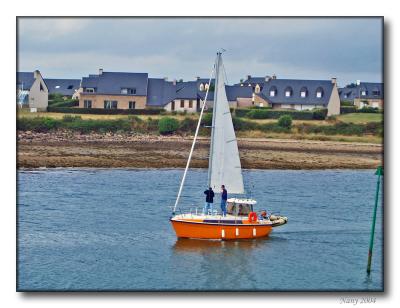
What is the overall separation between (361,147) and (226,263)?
20.4 meters

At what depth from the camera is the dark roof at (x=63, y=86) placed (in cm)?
4426

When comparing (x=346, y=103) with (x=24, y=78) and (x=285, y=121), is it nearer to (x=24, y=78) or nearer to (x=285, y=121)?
(x=285, y=121)

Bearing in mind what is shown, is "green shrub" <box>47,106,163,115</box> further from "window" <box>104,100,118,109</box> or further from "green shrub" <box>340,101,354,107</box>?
"green shrub" <box>340,101,354,107</box>

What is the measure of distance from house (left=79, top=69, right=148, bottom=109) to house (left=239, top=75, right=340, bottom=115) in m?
10.9

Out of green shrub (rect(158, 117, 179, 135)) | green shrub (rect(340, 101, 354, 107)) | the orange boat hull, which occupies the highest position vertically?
green shrub (rect(340, 101, 354, 107))

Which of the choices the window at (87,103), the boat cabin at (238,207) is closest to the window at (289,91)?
the window at (87,103)

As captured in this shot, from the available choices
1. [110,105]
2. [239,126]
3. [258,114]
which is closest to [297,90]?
[258,114]

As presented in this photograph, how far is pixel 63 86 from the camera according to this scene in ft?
158

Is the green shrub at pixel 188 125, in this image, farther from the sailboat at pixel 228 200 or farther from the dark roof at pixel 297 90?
the sailboat at pixel 228 200

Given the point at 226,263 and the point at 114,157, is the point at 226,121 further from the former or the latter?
the point at 114,157

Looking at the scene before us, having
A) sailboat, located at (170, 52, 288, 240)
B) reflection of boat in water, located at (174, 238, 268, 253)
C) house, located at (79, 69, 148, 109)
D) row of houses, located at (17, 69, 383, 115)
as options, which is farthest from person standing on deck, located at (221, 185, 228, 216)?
house, located at (79, 69, 148, 109)

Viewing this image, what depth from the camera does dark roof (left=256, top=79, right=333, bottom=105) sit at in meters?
55.8

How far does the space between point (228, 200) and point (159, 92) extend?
27.6 m
